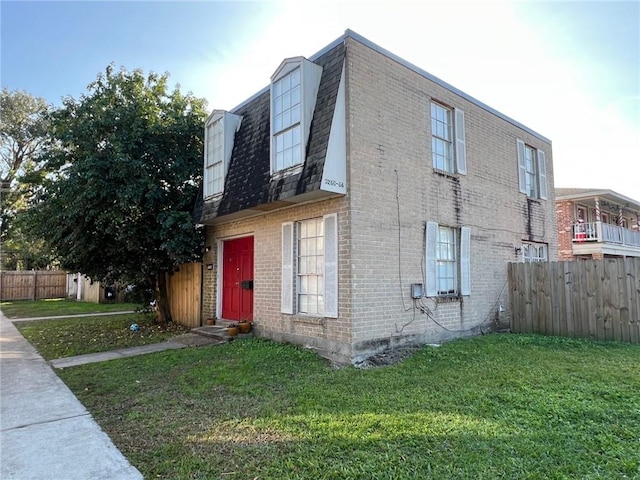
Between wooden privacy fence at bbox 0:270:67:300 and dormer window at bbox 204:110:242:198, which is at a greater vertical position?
dormer window at bbox 204:110:242:198

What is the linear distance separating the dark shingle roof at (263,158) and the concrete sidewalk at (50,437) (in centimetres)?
462

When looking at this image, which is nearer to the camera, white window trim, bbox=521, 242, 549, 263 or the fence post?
white window trim, bbox=521, 242, 549, 263

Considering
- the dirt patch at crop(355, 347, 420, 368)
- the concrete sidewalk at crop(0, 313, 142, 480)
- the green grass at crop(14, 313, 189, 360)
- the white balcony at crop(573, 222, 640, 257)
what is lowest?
the concrete sidewalk at crop(0, 313, 142, 480)

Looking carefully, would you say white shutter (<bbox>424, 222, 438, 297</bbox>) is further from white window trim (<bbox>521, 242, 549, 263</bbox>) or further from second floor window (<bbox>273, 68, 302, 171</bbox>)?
white window trim (<bbox>521, 242, 549, 263</bbox>)

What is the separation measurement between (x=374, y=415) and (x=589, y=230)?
22208 millimetres

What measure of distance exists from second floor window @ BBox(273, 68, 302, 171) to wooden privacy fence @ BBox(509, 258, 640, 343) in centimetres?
701

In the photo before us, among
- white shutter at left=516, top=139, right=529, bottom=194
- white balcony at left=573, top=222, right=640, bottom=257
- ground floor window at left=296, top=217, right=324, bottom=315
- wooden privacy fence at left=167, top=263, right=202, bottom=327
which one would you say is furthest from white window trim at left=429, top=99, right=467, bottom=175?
white balcony at left=573, top=222, right=640, bottom=257

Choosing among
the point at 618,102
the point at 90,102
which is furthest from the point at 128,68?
the point at 618,102

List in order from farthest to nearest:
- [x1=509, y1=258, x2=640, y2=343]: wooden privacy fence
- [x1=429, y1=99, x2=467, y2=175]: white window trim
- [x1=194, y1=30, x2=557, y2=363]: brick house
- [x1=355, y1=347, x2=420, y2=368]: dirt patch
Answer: [x1=429, y1=99, x2=467, y2=175]: white window trim < [x1=509, y1=258, x2=640, y2=343]: wooden privacy fence < [x1=194, y1=30, x2=557, y2=363]: brick house < [x1=355, y1=347, x2=420, y2=368]: dirt patch

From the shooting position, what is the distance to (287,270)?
27.5 ft

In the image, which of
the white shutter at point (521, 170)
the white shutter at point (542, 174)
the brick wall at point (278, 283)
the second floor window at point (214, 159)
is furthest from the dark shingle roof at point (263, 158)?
the white shutter at point (542, 174)

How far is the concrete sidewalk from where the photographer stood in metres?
3.39

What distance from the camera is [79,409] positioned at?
4.97 meters

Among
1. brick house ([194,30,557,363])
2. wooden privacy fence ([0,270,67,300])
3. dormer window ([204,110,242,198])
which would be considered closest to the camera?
brick house ([194,30,557,363])
